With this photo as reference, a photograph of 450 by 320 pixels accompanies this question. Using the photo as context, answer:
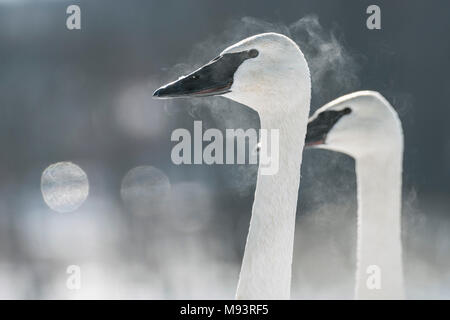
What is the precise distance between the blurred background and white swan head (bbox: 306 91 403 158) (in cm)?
174

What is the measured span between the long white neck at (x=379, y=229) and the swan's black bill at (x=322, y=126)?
120 mm

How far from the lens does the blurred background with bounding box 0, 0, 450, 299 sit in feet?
17.9

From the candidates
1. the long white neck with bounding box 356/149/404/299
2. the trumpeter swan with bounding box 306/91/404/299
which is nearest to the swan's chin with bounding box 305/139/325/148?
the trumpeter swan with bounding box 306/91/404/299

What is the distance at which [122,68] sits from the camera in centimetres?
797

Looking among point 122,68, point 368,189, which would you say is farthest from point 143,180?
point 368,189

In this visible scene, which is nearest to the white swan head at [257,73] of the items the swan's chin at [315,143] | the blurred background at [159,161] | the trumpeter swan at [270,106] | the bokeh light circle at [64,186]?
the trumpeter swan at [270,106]

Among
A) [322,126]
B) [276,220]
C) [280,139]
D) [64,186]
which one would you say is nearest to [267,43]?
[280,139]

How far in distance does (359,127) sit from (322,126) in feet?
0.31

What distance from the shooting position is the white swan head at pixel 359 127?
2.40 metres

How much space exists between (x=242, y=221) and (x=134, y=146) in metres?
1.43

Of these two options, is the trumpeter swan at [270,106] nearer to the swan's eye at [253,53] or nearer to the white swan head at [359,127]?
the swan's eye at [253,53]

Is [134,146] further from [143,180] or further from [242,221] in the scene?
[242,221]

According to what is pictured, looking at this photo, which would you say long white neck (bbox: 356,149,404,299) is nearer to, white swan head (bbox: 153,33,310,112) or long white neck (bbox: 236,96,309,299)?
long white neck (bbox: 236,96,309,299)

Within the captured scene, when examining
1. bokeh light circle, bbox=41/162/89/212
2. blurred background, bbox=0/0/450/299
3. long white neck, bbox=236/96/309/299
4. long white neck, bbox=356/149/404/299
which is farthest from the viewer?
bokeh light circle, bbox=41/162/89/212
